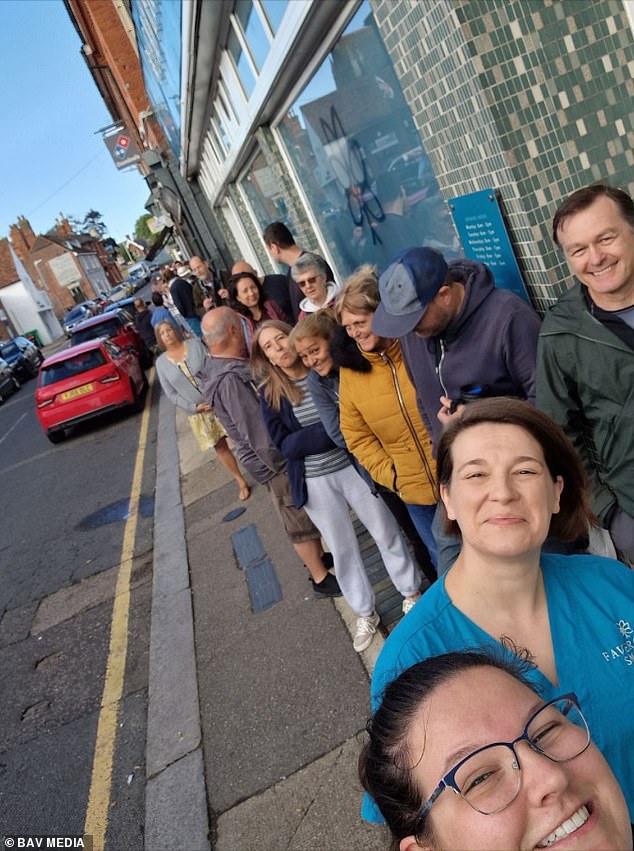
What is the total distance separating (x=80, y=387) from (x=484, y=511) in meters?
12.1

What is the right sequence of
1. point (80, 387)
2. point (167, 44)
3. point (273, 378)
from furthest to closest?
point (80, 387) < point (167, 44) < point (273, 378)

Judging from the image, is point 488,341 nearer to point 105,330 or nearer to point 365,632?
point 365,632

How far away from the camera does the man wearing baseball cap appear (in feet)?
8.42

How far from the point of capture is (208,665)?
441cm

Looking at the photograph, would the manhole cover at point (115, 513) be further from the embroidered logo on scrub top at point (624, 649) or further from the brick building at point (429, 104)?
the embroidered logo on scrub top at point (624, 649)

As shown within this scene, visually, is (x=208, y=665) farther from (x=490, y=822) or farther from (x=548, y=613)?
(x=490, y=822)

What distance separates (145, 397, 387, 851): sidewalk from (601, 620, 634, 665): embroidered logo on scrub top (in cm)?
157

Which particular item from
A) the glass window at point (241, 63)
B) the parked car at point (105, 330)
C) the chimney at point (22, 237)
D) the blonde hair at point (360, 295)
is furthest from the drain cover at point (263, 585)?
the chimney at point (22, 237)

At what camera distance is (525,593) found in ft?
5.57

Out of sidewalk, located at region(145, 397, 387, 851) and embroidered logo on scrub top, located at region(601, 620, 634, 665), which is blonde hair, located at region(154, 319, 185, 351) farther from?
embroidered logo on scrub top, located at region(601, 620, 634, 665)

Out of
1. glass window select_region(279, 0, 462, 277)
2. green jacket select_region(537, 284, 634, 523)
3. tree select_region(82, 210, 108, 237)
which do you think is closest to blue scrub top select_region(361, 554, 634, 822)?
green jacket select_region(537, 284, 634, 523)

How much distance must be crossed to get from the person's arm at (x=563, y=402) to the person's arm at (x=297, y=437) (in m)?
1.56

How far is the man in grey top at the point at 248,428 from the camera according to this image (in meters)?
4.30

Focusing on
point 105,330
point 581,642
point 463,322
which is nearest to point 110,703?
point 463,322
